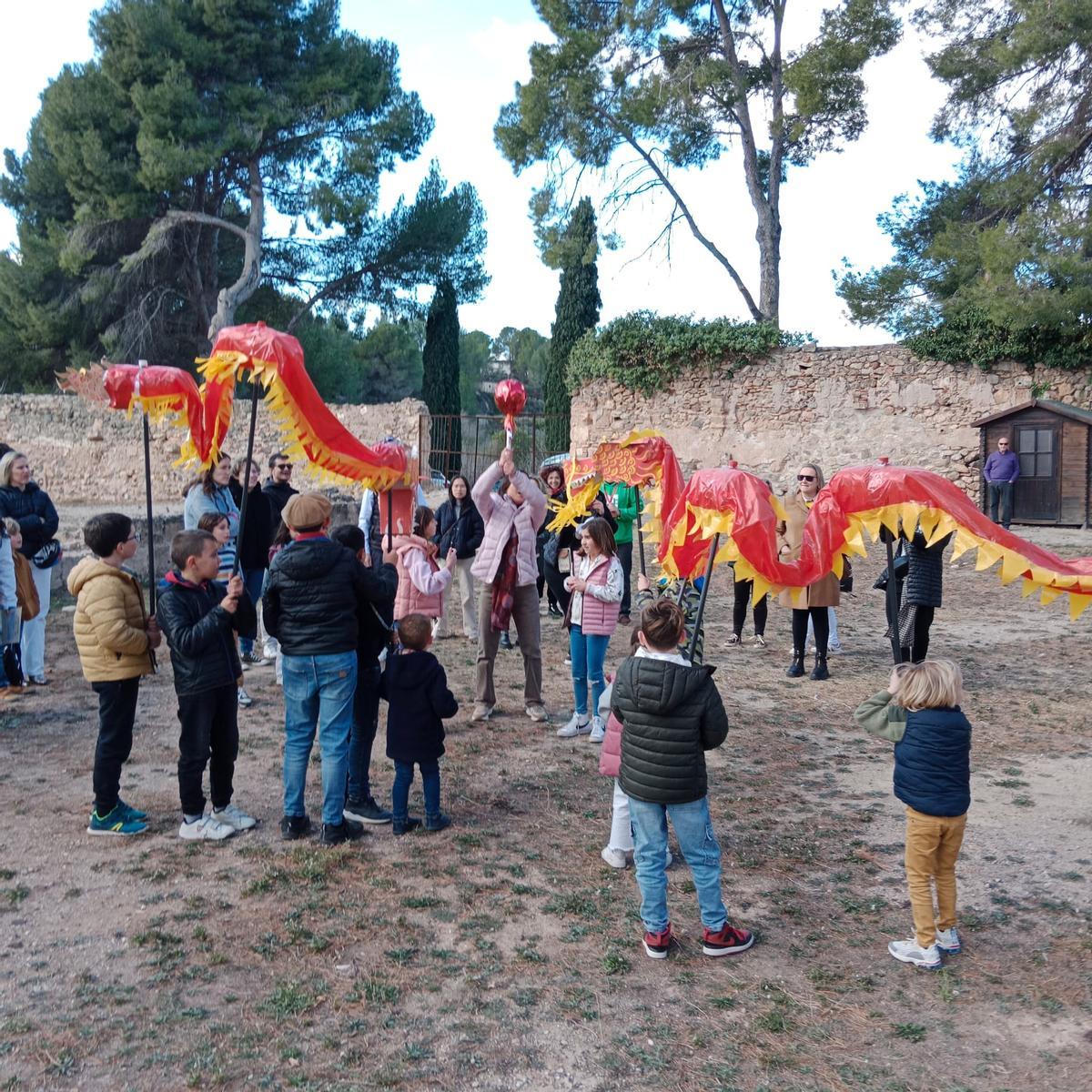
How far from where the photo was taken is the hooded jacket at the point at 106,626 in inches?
178

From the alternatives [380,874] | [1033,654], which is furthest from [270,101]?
[380,874]

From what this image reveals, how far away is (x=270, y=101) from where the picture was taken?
2253 centimetres

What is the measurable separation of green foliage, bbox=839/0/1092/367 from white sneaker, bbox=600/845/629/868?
15.4m

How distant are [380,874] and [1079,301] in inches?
645

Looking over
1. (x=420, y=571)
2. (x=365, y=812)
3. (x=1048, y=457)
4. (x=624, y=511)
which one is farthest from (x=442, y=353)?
(x=365, y=812)

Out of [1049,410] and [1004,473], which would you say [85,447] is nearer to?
[1004,473]

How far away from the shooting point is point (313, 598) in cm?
446

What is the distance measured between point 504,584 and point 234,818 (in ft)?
7.83

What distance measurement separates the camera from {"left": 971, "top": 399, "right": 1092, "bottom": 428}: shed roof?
15.9 meters

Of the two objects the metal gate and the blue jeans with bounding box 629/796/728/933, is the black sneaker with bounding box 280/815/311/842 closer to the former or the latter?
the blue jeans with bounding box 629/796/728/933

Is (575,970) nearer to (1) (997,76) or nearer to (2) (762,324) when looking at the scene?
(2) (762,324)

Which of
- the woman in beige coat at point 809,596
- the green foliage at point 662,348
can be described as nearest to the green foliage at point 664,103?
the green foliage at point 662,348

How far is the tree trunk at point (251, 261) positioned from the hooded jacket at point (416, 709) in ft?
67.9

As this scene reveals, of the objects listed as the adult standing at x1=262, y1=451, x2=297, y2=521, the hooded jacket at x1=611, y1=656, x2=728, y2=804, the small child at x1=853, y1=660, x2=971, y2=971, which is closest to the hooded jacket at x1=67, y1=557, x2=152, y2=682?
the hooded jacket at x1=611, y1=656, x2=728, y2=804
